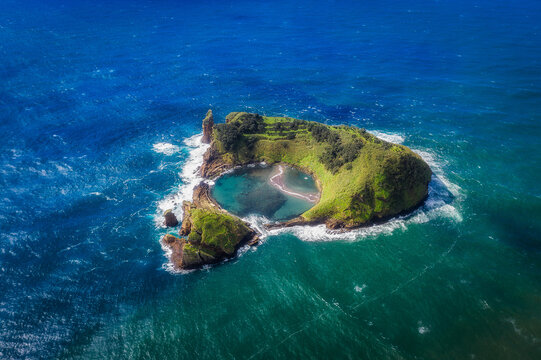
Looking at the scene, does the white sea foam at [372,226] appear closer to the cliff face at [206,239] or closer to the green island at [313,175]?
the green island at [313,175]

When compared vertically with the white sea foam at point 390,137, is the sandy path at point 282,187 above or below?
below

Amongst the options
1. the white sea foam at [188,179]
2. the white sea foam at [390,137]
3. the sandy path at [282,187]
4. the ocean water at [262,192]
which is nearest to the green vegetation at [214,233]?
the ocean water at [262,192]

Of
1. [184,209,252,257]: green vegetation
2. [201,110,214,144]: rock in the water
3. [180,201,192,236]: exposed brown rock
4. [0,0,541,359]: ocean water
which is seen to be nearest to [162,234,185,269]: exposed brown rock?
[0,0,541,359]: ocean water

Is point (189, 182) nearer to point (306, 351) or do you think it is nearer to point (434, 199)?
point (306, 351)

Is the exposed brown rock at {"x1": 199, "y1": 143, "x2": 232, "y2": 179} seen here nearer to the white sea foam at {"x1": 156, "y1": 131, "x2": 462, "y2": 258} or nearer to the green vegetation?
the white sea foam at {"x1": 156, "y1": 131, "x2": 462, "y2": 258}

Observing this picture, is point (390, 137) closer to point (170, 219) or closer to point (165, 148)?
point (165, 148)
